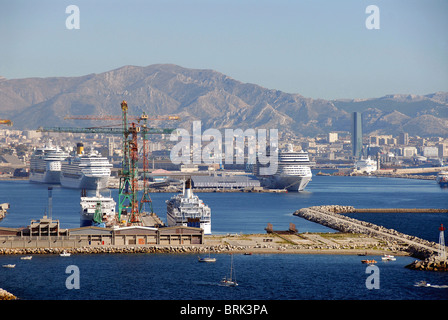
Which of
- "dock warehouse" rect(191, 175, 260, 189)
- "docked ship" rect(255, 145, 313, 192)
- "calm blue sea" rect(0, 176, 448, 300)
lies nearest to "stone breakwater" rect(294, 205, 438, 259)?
"calm blue sea" rect(0, 176, 448, 300)

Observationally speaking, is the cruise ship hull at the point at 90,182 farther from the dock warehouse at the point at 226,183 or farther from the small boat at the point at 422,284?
the small boat at the point at 422,284

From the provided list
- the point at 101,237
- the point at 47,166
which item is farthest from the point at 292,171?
the point at 101,237

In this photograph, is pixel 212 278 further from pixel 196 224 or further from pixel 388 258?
pixel 196 224

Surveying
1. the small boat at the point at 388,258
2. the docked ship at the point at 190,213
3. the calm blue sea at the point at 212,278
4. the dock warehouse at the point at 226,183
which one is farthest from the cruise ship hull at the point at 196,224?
the dock warehouse at the point at 226,183

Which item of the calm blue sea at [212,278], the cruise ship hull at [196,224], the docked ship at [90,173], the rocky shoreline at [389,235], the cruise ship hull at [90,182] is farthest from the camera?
the docked ship at [90,173]

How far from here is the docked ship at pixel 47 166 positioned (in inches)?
5876

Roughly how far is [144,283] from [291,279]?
781 centimetres

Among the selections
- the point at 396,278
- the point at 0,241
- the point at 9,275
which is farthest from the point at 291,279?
the point at 0,241

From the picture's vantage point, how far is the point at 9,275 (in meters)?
44.2

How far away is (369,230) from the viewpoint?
2498 inches

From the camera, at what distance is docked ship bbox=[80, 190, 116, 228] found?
62594mm

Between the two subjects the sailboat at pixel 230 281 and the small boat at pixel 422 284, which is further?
the sailboat at pixel 230 281

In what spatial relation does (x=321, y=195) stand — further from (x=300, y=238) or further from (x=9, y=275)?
Result: (x=9, y=275)

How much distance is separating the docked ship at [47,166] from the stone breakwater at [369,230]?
7430 cm
